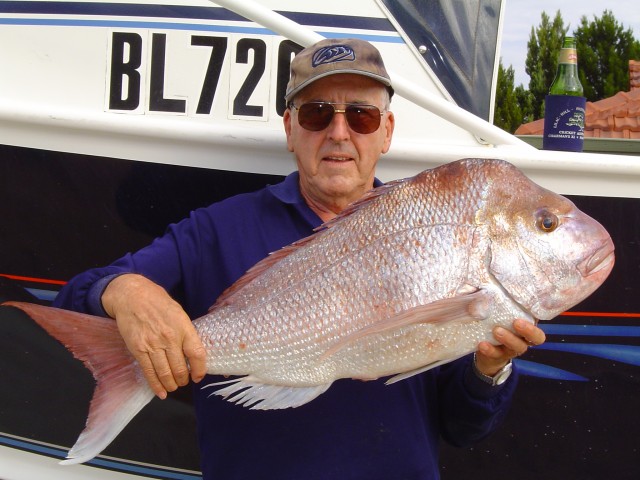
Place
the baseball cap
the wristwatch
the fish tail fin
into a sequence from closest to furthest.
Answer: the fish tail fin < the wristwatch < the baseball cap

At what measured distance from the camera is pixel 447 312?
1755 millimetres

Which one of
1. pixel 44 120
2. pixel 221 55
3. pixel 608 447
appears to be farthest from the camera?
pixel 221 55

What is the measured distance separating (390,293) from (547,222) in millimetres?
422

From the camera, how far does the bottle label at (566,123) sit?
2.97 meters

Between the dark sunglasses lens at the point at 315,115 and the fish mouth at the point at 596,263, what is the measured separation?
2.83ft

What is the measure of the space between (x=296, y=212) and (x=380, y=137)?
35cm

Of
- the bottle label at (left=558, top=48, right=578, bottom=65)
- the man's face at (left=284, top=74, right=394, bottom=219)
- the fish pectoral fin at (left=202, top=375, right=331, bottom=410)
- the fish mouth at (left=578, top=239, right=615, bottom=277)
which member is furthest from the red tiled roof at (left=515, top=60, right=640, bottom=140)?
the fish pectoral fin at (left=202, top=375, right=331, bottom=410)

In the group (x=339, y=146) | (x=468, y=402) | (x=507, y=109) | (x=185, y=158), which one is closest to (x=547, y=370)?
(x=468, y=402)

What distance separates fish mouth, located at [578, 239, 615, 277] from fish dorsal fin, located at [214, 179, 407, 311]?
0.50m

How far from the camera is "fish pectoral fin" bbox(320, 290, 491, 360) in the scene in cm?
175

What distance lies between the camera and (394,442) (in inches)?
84.0

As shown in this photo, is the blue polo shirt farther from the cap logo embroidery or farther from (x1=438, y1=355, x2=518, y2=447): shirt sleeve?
the cap logo embroidery

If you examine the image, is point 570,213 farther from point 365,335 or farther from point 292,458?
point 292,458

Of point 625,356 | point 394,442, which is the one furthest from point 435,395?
point 625,356
